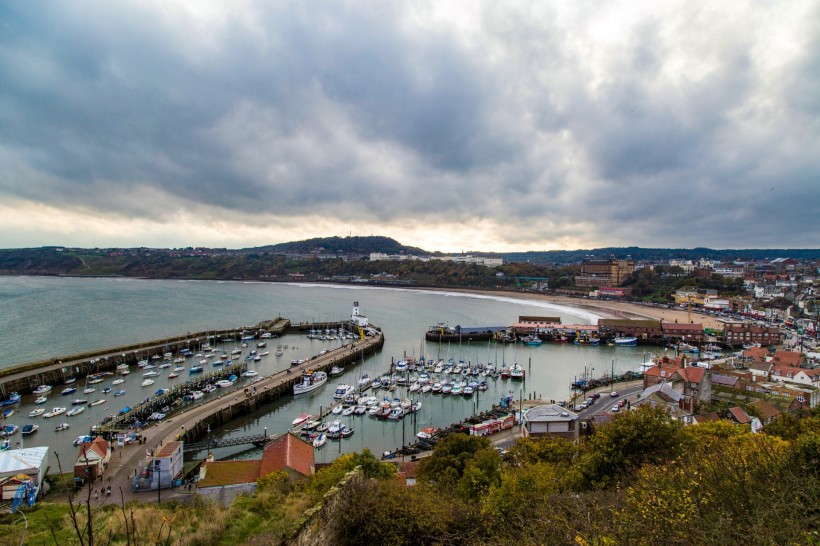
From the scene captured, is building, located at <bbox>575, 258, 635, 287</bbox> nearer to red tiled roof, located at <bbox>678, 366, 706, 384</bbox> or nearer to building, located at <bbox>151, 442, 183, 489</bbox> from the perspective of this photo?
red tiled roof, located at <bbox>678, 366, 706, 384</bbox>

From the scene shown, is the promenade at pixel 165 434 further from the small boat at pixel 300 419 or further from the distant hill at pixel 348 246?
the distant hill at pixel 348 246

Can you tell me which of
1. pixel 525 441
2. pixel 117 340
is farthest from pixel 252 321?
pixel 525 441

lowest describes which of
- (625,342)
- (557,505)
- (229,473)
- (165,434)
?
(625,342)

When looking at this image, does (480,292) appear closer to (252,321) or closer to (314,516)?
(252,321)

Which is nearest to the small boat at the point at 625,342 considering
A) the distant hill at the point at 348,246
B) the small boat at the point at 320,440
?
the small boat at the point at 320,440

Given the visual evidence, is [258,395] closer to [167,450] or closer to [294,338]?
[167,450]

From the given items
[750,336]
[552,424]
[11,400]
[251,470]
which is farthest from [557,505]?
[750,336]

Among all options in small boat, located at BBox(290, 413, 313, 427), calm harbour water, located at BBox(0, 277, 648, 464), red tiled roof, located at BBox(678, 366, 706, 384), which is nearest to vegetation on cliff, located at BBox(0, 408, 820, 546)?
small boat, located at BBox(290, 413, 313, 427)
